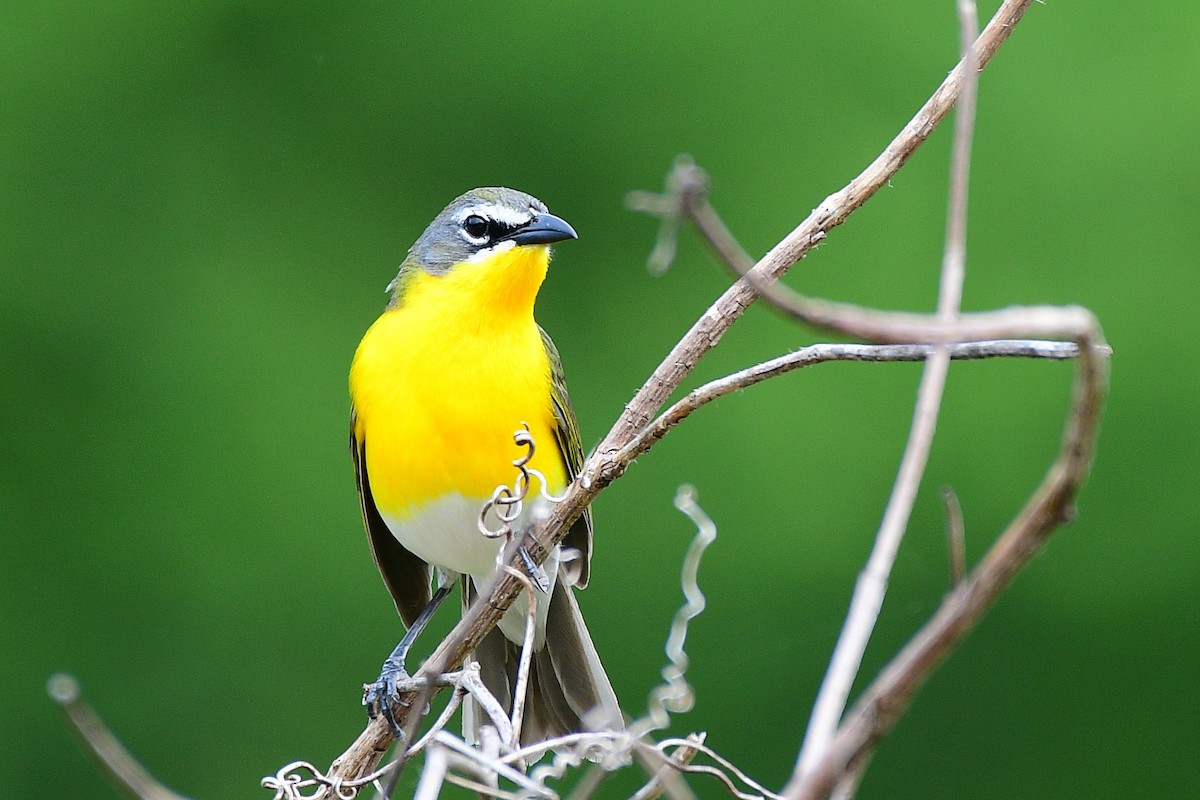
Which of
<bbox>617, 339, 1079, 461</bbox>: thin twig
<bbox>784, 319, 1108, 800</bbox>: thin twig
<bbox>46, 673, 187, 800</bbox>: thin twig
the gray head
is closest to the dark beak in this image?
the gray head

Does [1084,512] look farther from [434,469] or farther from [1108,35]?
[434,469]

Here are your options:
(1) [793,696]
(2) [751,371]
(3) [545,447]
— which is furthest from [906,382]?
(2) [751,371]

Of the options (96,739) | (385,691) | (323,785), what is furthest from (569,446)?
(96,739)

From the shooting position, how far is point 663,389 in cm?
152

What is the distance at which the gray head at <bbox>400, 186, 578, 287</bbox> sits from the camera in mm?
2521

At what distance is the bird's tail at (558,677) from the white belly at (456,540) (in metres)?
0.05

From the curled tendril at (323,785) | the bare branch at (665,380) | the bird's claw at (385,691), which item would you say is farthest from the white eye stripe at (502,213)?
the curled tendril at (323,785)

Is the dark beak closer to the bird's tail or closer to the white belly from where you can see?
the white belly

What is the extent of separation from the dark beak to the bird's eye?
68 mm

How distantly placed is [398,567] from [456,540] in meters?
0.33

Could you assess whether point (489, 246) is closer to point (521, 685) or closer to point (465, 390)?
point (465, 390)

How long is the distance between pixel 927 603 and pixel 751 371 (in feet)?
11.0

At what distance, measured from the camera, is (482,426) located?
249cm

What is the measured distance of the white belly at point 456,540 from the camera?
2521mm
